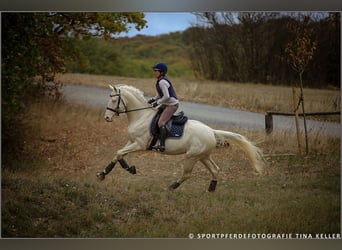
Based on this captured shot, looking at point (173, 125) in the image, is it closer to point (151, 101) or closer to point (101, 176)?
point (151, 101)

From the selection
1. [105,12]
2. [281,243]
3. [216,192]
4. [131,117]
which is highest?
[105,12]

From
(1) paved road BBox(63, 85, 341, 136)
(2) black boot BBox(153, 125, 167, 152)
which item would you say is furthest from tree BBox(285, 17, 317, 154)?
(2) black boot BBox(153, 125, 167, 152)

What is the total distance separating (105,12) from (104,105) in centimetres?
95

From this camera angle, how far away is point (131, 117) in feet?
22.0

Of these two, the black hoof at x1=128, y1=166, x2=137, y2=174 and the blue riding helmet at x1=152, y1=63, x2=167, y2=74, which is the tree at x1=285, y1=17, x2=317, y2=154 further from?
the black hoof at x1=128, y1=166, x2=137, y2=174

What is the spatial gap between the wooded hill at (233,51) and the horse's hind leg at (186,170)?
2.97 ft

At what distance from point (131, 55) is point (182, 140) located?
3.43ft

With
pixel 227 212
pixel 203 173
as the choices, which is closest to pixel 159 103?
pixel 203 173

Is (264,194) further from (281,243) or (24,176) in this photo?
(24,176)

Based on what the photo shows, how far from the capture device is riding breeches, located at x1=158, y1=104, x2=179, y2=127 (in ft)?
21.7

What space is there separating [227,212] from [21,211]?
2101 millimetres

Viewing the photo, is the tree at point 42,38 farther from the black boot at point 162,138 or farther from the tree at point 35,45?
the black boot at point 162,138

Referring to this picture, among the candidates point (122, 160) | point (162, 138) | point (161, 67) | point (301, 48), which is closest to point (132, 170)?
point (122, 160)

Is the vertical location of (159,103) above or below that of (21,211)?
above
